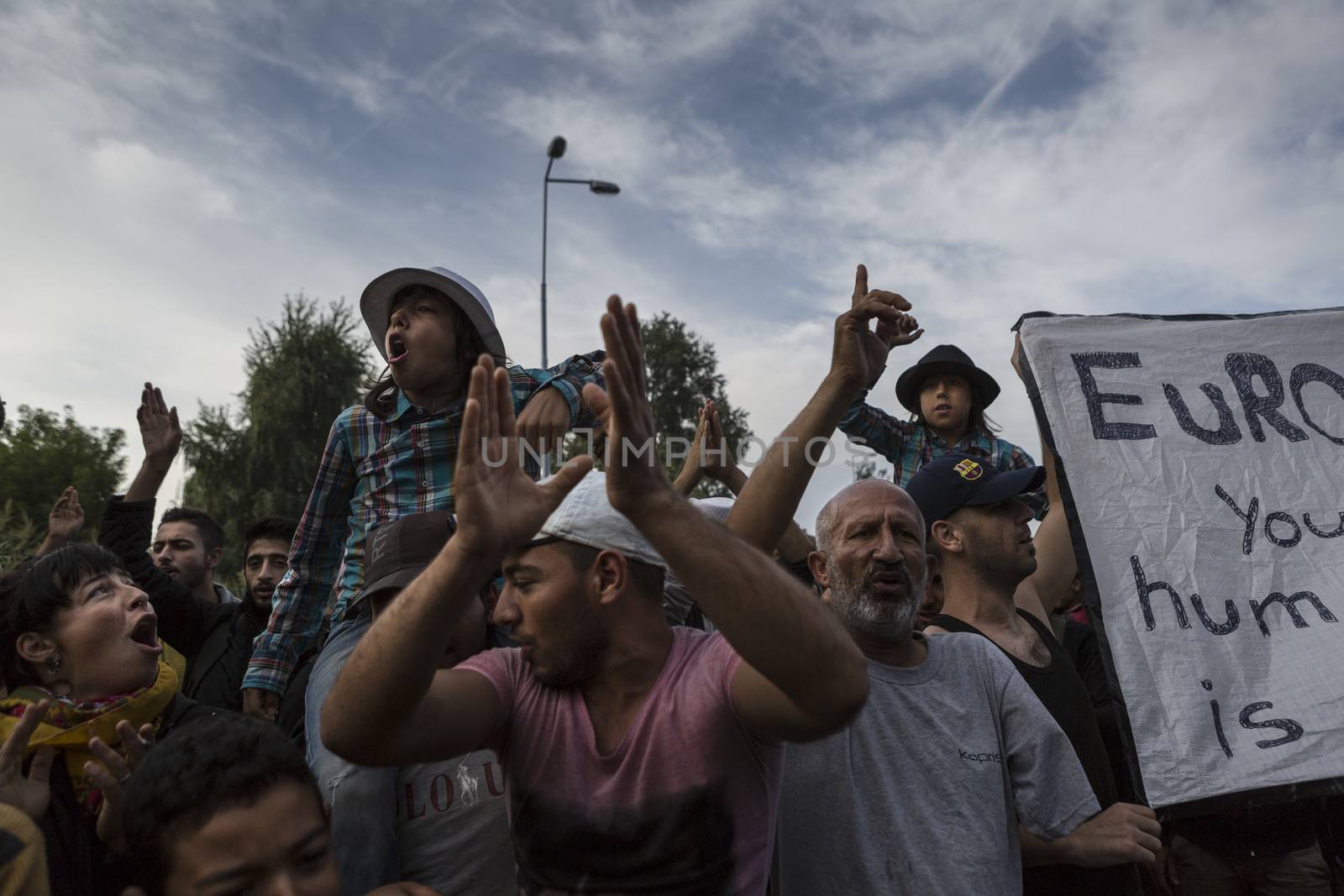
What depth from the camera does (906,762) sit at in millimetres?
2213

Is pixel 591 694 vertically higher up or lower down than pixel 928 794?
higher up

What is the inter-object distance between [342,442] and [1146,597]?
2.59m

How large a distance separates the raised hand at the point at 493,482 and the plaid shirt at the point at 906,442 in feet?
9.72

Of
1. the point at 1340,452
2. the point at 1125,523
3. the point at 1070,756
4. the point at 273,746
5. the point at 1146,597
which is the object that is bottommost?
the point at 1070,756

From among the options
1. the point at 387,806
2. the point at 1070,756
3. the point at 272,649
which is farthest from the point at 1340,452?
the point at 272,649

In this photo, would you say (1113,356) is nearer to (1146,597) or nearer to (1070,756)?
(1146,597)

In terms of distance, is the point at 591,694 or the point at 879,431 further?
the point at 879,431

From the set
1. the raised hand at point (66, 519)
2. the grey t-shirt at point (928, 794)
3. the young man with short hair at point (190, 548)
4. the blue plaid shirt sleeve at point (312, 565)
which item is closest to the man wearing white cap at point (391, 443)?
the blue plaid shirt sleeve at point (312, 565)

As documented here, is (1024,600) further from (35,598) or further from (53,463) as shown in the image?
(53,463)

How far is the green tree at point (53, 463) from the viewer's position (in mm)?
33281

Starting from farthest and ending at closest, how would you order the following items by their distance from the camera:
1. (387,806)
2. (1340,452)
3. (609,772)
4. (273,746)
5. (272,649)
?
(1340,452) → (272,649) → (387,806) → (273,746) → (609,772)

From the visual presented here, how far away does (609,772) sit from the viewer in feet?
5.72

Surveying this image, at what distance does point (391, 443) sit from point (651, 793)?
1.59 meters

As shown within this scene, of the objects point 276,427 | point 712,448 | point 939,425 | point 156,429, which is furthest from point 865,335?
point 276,427
